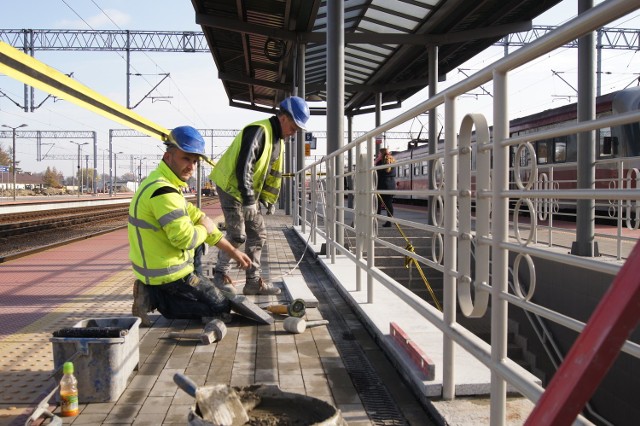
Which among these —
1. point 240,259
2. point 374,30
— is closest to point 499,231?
point 240,259

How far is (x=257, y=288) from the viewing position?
6422 millimetres

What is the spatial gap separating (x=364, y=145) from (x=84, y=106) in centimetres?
419

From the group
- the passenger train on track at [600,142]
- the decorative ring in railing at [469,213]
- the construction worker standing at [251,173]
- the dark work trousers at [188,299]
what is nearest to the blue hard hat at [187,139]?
the dark work trousers at [188,299]

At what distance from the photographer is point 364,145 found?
19.2ft

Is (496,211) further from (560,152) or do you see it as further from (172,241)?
(560,152)

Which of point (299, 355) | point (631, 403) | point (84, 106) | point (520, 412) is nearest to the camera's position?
point (520, 412)

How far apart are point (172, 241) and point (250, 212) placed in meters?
1.75

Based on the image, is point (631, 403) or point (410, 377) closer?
point (410, 377)

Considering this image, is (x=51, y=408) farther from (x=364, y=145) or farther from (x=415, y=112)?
(x=364, y=145)

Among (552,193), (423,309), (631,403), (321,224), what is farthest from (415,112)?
(321,224)

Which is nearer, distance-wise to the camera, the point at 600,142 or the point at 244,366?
the point at 244,366

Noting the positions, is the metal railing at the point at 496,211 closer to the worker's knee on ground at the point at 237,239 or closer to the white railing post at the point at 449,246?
the white railing post at the point at 449,246

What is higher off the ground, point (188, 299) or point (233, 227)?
point (233, 227)

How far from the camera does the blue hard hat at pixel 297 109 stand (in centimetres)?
603
